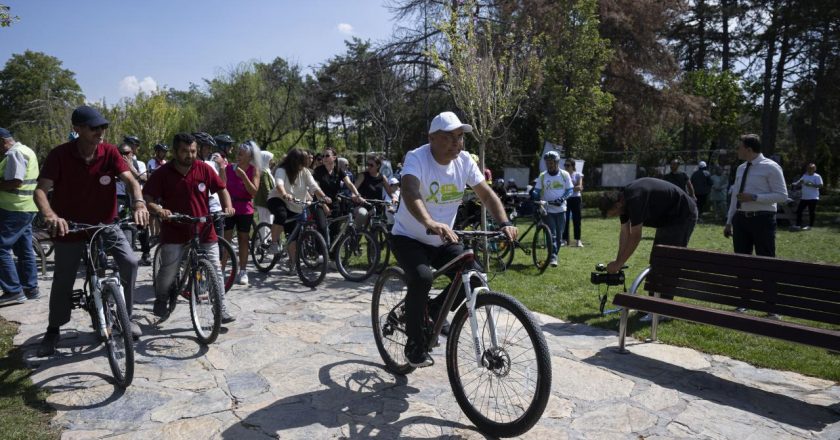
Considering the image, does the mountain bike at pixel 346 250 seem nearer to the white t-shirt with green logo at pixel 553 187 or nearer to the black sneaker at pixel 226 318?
the black sneaker at pixel 226 318

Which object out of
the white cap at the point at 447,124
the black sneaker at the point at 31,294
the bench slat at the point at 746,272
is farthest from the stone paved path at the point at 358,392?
the white cap at the point at 447,124

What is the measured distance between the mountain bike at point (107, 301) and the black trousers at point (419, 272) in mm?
2003

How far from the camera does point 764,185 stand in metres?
6.08

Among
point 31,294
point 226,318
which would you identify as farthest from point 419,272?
point 31,294

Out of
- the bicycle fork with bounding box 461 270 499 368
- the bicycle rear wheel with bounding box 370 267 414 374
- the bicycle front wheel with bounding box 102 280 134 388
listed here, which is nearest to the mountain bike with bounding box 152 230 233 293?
the bicycle front wheel with bounding box 102 280 134 388

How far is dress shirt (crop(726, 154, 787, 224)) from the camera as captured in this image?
19.6 feet

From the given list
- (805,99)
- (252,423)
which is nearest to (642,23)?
(805,99)

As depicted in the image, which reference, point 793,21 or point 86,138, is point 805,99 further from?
point 86,138

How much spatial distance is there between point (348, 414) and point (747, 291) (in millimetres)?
3301

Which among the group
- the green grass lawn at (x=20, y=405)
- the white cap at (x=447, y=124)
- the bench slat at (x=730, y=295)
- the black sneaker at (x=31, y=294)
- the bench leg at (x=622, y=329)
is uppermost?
the white cap at (x=447, y=124)

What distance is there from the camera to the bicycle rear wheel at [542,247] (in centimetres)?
893

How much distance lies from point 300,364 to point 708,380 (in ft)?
10.7

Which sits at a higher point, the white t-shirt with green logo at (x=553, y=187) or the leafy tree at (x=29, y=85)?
the leafy tree at (x=29, y=85)

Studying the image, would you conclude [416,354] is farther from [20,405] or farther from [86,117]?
[86,117]
